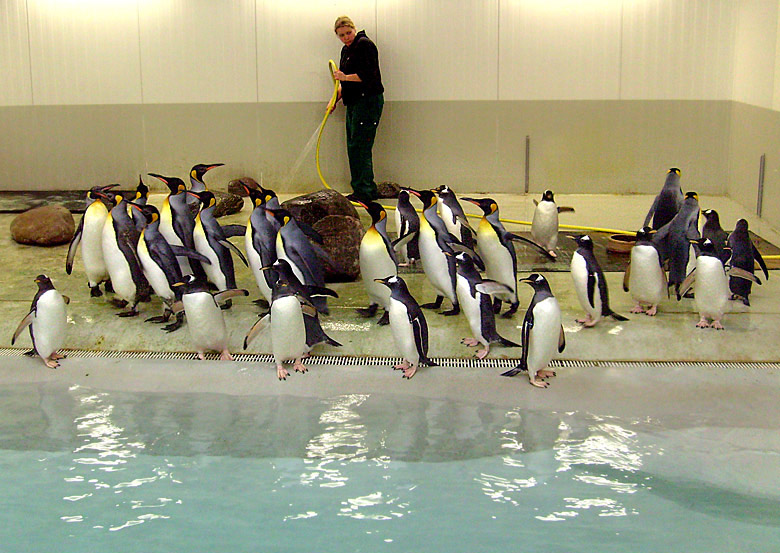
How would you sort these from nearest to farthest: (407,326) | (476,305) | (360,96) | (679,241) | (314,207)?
(407,326), (476,305), (679,241), (314,207), (360,96)

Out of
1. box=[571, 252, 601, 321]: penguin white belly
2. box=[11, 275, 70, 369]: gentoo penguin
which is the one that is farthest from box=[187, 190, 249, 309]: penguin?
box=[571, 252, 601, 321]: penguin white belly

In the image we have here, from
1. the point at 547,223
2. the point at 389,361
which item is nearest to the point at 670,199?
the point at 547,223

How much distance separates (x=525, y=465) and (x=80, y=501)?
177 cm

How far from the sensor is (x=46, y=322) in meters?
4.74

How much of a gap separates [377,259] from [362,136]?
3.75 meters

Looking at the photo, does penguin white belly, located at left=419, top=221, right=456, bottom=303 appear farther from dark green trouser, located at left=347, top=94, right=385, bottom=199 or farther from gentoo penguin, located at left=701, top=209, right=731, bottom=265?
dark green trouser, located at left=347, top=94, right=385, bottom=199

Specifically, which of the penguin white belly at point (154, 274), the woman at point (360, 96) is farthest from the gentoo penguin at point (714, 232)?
the woman at point (360, 96)

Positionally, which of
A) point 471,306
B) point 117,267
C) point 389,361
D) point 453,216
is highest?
point 453,216

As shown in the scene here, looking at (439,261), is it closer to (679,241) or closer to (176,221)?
(679,241)

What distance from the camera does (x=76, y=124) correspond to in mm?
9516

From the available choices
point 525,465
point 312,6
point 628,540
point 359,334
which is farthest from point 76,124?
point 628,540

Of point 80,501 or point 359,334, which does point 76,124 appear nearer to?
point 359,334

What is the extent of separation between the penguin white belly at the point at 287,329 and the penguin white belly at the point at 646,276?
187 cm

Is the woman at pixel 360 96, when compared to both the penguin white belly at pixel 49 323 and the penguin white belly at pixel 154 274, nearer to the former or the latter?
the penguin white belly at pixel 154 274
